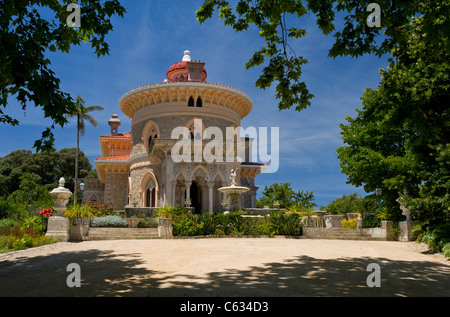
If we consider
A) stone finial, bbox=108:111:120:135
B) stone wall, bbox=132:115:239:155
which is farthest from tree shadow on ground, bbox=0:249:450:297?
stone finial, bbox=108:111:120:135

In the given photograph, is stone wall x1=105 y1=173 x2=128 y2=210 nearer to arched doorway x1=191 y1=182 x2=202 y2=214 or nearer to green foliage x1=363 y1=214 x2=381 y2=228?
arched doorway x1=191 y1=182 x2=202 y2=214

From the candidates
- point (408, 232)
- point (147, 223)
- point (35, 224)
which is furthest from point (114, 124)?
point (408, 232)

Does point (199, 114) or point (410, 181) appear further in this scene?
point (199, 114)

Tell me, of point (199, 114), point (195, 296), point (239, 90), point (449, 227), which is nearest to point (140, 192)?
point (199, 114)

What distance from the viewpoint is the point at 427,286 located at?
20.0 feet

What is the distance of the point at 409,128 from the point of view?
1095 cm

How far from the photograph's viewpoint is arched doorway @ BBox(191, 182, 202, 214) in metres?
31.6

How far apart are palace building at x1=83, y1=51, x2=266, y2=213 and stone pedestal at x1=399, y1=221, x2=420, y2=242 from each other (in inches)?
528

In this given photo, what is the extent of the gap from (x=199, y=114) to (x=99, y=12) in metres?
23.4

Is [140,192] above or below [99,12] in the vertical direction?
below

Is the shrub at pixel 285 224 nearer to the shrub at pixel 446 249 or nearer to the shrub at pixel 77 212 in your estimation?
the shrub at pixel 446 249

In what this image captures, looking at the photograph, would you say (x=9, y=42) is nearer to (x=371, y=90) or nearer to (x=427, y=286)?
(x=427, y=286)

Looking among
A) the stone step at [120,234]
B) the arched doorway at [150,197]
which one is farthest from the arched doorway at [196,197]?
the stone step at [120,234]
